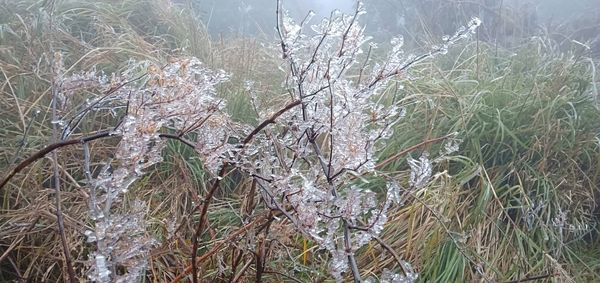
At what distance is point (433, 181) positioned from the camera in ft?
5.61

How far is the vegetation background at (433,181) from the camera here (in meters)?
1.49

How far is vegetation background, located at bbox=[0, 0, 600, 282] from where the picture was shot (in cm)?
149

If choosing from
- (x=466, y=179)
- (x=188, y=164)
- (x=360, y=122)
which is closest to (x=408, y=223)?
(x=466, y=179)

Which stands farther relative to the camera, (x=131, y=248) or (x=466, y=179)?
(x=466, y=179)

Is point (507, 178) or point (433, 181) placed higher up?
point (433, 181)

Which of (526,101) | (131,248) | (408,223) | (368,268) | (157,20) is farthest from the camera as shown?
(157,20)

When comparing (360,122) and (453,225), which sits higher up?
(360,122)

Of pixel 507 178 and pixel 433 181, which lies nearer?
pixel 433 181

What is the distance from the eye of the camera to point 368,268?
1501mm

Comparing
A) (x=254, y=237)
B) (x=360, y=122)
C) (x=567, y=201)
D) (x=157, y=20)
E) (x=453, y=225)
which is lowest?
(x=567, y=201)

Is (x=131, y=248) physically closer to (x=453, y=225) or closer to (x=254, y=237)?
(x=254, y=237)

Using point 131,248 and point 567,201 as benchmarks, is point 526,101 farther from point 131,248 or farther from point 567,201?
point 131,248

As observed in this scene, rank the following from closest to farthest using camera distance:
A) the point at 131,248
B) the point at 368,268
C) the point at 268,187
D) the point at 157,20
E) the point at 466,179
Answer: the point at 131,248, the point at 268,187, the point at 368,268, the point at 466,179, the point at 157,20

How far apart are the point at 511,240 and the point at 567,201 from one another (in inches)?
10.3
